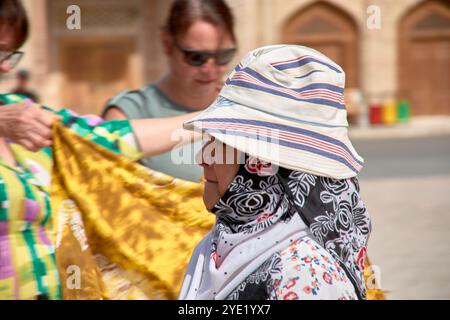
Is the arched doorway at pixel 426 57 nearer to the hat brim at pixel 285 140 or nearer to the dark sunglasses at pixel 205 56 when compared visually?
the dark sunglasses at pixel 205 56

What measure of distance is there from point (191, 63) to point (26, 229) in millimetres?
1202

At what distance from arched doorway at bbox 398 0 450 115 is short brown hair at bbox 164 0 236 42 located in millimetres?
21020

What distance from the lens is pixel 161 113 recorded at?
3.43 m

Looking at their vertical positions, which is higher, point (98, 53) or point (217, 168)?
point (98, 53)

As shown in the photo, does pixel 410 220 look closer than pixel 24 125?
No

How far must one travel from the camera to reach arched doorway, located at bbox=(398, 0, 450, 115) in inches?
944

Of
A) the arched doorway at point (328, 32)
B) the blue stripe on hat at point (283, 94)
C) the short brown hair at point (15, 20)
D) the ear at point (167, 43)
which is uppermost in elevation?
the arched doorway at point (328, 32)

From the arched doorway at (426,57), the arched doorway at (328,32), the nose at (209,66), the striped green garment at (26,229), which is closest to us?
the striped green garment at (26,229)

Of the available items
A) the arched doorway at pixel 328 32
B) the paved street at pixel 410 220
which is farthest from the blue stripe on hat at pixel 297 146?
the arched doorway at pixel 328 32

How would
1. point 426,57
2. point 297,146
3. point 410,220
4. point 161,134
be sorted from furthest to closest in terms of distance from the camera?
point 426,57
point 410,220
point 161,134
point 297,146

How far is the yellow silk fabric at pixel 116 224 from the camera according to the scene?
8.86 feet

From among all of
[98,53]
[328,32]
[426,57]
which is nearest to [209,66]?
[98,53]

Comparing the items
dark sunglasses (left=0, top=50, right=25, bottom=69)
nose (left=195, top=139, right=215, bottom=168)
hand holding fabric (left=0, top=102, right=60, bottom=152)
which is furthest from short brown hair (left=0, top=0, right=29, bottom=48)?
nose (left=195, top=139, right=215, bottom=168)

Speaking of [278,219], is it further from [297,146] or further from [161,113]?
[161,113]
